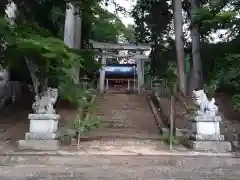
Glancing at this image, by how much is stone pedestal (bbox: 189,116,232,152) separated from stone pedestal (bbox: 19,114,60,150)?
147 inches

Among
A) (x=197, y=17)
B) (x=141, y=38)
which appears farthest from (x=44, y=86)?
Result: (x=141, y=38)

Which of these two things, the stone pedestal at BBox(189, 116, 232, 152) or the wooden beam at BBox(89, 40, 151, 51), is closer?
the stone pedestal at BBox(189, 116, 232, 152)

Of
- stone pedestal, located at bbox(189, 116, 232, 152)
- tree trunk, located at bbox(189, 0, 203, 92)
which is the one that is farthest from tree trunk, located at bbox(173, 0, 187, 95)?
stone pedestal, located at bbox(189, 116, 232, 152)

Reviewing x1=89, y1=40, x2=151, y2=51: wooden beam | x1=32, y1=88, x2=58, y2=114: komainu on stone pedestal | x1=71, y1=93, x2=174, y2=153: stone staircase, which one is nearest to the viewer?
x1=32, y1=88, x2=58, y2=114: komainu on stone pedestal

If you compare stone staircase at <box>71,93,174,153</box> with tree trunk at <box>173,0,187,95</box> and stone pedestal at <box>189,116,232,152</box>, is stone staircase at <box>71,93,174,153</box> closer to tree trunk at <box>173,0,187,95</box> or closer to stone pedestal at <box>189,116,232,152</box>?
stone pedestal at <box>189,116,232,152</box>

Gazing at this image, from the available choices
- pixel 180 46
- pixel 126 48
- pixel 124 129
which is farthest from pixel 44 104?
pixel 126 48

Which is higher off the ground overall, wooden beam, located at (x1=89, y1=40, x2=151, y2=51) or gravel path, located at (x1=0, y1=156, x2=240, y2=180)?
wooden beam, located at (x1=89, y1=40, x2=151, y2=51)

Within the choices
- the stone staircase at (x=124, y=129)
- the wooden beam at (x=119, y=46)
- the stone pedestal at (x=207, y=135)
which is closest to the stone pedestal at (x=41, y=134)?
the stone staircase at (x=124, y=129)

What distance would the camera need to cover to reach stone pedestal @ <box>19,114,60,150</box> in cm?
893

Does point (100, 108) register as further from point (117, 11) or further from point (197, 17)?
point (197, 17)

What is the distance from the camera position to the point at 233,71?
11.0 m

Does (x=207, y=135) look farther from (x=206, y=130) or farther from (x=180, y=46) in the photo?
(x=180, y=46)

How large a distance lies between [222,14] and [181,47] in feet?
20.5

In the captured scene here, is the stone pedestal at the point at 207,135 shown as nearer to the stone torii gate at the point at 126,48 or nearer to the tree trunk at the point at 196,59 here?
the tree trunk at the point at 196,59
